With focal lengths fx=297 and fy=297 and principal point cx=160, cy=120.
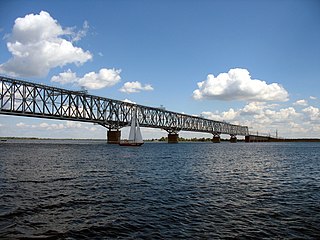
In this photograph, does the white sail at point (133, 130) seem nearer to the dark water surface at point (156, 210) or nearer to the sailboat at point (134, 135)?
the sailboat at point (134, 135)

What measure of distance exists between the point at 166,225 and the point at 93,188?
445 inches

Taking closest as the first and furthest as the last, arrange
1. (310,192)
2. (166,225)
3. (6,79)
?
(166,225), (310,192), (6,79)

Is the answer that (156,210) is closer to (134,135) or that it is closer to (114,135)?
(134,135)

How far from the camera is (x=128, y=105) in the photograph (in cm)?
18088

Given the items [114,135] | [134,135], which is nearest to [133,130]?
[134,135]

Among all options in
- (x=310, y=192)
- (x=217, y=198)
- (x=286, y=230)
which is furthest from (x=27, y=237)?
(x=310, y=192)

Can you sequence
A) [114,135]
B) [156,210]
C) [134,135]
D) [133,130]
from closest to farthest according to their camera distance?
[156,210]
[133,130]
[134,135]
[114,135]

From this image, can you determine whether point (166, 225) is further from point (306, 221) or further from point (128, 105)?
point (128, 105)

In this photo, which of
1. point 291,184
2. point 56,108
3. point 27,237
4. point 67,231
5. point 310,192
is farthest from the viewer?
point 56,108

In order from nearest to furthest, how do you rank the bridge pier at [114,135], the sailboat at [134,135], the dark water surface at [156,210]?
the dark water surface at [156,210] < the sailboat at [134,135] < the bridge pier at [114,135]

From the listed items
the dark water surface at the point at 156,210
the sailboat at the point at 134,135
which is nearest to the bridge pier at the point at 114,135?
the sailboat at the point at 134,135

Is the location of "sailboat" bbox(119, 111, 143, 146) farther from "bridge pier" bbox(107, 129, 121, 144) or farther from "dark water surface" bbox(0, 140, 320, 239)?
"dark water surface" bbox(0, 140, 320, 239)

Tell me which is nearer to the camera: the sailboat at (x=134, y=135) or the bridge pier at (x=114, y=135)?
the sailboat at (x=134, y=135)

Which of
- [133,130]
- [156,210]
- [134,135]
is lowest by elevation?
[156,210]
